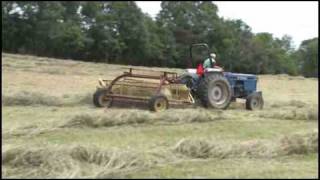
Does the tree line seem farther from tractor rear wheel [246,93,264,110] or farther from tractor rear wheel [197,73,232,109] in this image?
tractor rear wheel [246,93,264,110]

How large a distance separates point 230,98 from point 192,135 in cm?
516

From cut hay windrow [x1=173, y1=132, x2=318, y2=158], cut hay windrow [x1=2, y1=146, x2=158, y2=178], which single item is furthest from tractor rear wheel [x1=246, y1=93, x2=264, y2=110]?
cut hay windrow [x1=2, y1=146, x2=158, y2=178]

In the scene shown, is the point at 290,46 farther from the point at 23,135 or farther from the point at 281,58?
the point at 23,135

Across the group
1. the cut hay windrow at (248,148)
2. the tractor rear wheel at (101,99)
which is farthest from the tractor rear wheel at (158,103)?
the cut hay windrow at (248,148)

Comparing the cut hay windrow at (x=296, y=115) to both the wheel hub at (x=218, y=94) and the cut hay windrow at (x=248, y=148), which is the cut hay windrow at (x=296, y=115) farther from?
the cut hay windrow at (x=248, y=148)

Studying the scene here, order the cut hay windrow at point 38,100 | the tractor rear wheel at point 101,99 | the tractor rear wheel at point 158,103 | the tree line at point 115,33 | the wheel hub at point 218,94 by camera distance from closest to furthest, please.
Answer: the tree line at point 115,33 → the tractor rear wheel at point 158,103 → the cut hay windrow at point 38,100 → the tractor rear wheel at point 101,99 → the wheel hub at point 218,94

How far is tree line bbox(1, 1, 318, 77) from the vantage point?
513 centimetres

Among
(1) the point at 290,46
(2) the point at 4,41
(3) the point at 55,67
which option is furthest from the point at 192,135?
(1) the point at 290,46

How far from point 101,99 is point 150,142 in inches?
217

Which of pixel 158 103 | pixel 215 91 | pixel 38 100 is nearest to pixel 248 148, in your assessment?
pixel 158 103

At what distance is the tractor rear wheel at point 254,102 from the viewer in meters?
14.4

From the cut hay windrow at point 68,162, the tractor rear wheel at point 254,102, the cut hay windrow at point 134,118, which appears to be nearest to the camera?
the cut hay windrow at point 68,162

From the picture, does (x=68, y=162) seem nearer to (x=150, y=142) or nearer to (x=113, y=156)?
(x=113, y=156)

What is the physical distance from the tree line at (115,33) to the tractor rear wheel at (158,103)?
1507mm
